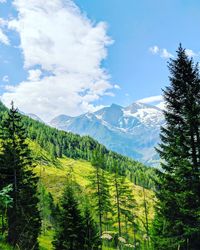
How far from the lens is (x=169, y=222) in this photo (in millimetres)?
21500

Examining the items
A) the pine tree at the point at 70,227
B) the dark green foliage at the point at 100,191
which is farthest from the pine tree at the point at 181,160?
the dark green foliage at the point at 100,191

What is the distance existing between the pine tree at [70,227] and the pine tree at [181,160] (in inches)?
412

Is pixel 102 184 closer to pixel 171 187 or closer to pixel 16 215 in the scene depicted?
pixel 16 215

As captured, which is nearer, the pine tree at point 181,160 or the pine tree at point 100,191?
the pine tree at point 181,160

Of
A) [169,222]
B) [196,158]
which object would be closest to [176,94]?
[196,158]

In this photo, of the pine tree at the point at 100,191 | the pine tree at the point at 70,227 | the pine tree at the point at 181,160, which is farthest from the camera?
the pine tree at the point at 100,191

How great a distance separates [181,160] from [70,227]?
589 inches

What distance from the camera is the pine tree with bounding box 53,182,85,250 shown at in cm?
3020

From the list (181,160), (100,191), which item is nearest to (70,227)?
(181,160)

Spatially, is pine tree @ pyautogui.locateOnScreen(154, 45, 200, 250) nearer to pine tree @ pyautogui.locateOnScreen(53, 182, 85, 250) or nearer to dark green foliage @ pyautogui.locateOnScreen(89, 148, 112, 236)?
pine tree @ pyautogui.locateOnScreen(53, 182, 85, 250)

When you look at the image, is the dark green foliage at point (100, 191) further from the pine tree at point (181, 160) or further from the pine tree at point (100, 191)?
the pine tree at point (181, 160)

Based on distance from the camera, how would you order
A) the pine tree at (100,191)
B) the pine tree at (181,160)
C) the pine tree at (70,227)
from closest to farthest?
1. the pine tree at (181,160)
2. the pine tree at (70,227)
3. the pine tree at (100,191)

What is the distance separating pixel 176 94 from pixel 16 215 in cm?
1759

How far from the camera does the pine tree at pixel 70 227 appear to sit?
99.1 feet
